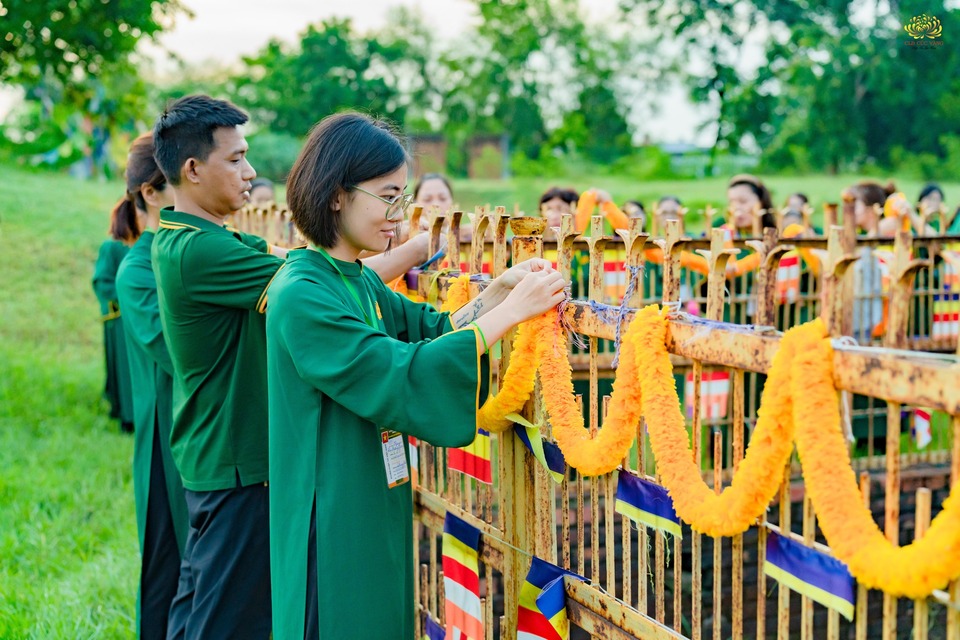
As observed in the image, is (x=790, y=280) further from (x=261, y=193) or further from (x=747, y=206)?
(x=261, y=193)

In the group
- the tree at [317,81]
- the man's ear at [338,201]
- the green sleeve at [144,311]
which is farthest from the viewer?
the tree at [317,81]

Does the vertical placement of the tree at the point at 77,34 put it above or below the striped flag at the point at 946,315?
above

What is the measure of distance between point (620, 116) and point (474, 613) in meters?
33.2

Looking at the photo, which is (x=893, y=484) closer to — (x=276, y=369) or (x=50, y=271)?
(x=276, y=369)

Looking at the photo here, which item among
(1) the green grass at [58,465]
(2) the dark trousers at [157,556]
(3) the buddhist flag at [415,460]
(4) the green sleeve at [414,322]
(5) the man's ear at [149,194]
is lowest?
(1) the green grass at [58,465]

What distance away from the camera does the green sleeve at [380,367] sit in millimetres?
1982

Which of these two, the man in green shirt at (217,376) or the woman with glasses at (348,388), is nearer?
the woman with glasses at (348,388)

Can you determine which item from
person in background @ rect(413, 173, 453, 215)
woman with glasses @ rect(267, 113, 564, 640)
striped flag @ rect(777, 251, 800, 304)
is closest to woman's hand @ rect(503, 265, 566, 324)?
woman with glasses @ rect(267, 113, 564, 640)

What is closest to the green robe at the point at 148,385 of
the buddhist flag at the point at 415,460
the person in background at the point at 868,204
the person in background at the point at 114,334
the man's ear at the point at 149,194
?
the man's ear at the point at 149,194

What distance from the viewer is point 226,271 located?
2.60 metres

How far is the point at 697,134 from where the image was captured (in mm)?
24453

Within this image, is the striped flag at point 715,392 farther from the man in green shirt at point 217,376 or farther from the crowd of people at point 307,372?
the man in green shirt at point 217,376

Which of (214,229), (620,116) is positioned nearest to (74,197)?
(214,229)

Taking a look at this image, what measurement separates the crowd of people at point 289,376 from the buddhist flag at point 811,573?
0.70 m
